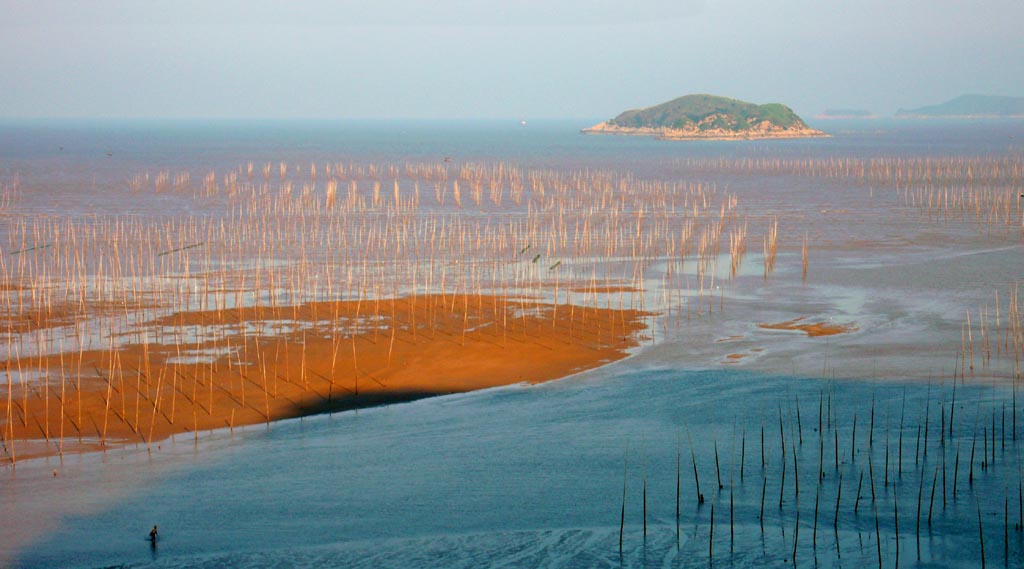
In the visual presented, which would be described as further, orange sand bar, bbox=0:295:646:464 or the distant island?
the distant island

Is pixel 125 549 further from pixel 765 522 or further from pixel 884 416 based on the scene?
pixel 884 416

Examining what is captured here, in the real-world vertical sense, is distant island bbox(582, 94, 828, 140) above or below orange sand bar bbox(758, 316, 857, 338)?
above

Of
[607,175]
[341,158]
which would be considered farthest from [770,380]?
[341,158]

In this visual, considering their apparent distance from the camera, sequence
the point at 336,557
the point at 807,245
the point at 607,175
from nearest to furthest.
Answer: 1. the point at 336,557
2. the point at 807,245
3. the point at 607,175

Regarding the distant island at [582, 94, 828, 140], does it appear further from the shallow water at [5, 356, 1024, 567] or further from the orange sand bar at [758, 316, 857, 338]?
the shallow water at [5, 356, 1024, 567]

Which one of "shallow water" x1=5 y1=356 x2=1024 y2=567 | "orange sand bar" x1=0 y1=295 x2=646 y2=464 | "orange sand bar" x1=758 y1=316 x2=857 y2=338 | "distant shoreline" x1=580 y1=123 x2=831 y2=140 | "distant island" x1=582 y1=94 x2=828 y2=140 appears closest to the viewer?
"shallow water" x1=5 y1=356 x2=1024 y2=567

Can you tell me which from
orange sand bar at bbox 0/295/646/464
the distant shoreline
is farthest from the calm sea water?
the distant shoreline

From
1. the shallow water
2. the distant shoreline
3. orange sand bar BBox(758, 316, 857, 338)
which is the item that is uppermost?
the distant shoreline

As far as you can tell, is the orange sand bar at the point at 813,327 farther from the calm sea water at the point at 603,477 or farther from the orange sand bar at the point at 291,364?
the orange sand bar at the point at 291,364

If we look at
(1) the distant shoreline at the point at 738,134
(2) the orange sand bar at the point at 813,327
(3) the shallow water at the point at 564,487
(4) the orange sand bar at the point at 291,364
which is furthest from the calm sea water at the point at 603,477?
(1) the distant shoreline at the point at 738,134
